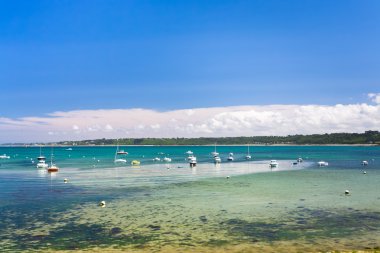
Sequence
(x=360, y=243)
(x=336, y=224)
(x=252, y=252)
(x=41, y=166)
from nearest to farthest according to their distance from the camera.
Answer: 1. (x=252, y=252)
2. (x=360, y=243)
3. (x=336, y=224)
4. (x=41, y=166)

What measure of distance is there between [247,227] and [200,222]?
191 inches

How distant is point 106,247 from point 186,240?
20.9 feet

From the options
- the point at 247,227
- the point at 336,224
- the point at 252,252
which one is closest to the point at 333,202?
the point at 336,224

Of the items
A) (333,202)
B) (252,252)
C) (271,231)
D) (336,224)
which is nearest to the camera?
(252,252)

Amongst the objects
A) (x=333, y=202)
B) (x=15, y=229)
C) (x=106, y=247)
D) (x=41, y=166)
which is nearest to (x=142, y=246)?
(x=106, y=247)

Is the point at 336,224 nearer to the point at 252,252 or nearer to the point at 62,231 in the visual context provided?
the point at 252,252

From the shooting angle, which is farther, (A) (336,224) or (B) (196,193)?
(B) (196,193)

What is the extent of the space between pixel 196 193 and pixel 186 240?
2917 cm

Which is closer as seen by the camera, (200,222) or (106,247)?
(106,247)

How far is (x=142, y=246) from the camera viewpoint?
3034cm

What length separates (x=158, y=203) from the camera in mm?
51062

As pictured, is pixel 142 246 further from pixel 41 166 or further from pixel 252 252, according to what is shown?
pixel 41 166

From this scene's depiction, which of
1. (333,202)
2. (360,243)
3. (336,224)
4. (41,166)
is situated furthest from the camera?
(41,166)

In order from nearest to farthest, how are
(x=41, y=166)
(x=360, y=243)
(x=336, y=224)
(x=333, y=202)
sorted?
(x=360, y=243)
(x=336, y=224)
(x=333, y=202)
(x=41, y=166)
